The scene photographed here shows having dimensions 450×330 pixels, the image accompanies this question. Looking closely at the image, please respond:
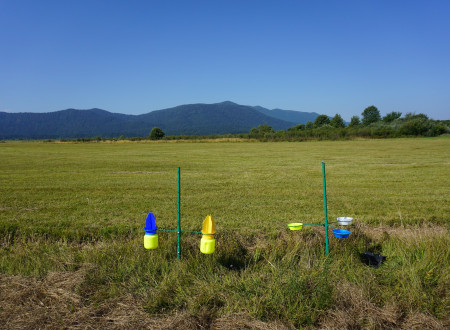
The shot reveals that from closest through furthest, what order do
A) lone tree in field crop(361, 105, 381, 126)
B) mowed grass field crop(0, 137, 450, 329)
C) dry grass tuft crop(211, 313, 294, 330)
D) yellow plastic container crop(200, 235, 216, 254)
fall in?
dry grass tuft crop(211, 313, 294, 330) < mowed grass field crop(0, 137, 450, 329) < yellow plastic container crop(200, 235, 216, 254) < lone tree in field crop(361, 105, 381, 126)

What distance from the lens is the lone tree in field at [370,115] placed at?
131875 mm

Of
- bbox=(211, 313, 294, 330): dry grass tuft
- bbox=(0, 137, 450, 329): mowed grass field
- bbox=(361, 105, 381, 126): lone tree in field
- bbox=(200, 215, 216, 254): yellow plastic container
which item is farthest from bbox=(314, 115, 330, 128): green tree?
bbox=(211, 313, 294, 330): dry grass tuft

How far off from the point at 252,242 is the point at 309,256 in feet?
3.70

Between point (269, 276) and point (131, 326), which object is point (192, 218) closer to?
point (269, 276)

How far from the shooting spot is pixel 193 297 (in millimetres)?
3664

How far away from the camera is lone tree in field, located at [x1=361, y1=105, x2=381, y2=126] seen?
433ft

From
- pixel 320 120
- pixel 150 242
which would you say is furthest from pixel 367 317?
pixel 320 120

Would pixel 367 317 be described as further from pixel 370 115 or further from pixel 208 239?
pixel 370 115

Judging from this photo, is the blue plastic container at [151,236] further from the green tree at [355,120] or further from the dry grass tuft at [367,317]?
the green tree at [355,120]

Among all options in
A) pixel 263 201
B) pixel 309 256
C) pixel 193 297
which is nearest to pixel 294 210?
pixel 263 201

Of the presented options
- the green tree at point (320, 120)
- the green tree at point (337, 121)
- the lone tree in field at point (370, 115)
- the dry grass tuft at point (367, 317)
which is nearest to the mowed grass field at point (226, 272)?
the dry grass tuft at point (367, 317)

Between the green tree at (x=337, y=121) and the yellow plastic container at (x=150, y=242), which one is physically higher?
the green tree at (x=337, y=121)

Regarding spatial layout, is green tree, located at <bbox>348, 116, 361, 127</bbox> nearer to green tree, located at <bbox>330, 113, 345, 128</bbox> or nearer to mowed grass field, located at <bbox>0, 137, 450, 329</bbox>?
green tree, located at <bbox>330, 113, 345, 128</bbox>

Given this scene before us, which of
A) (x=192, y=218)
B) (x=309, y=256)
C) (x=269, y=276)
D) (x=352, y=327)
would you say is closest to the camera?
(x=352, y=327)
